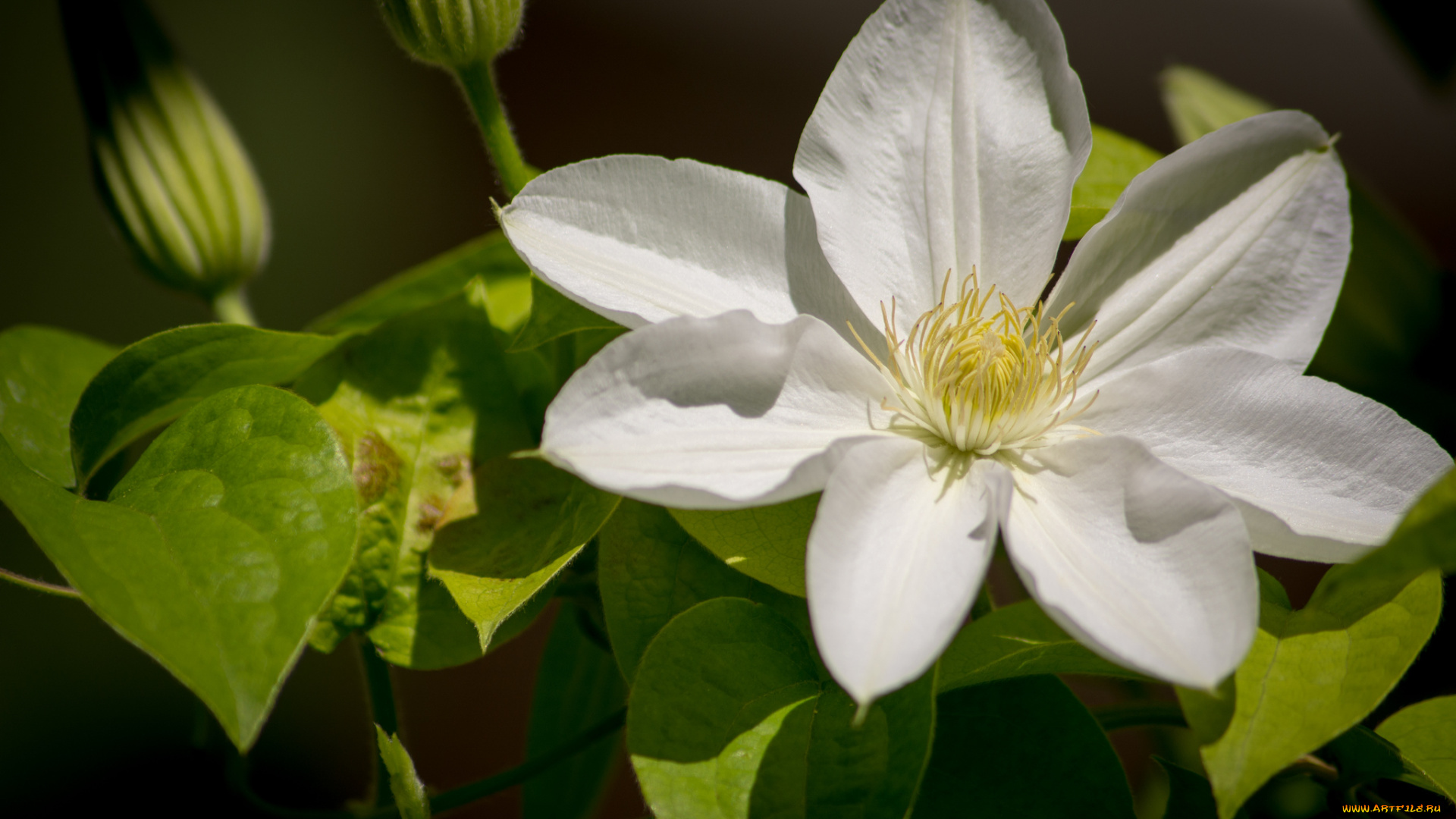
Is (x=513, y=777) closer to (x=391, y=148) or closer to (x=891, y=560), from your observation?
(x=891, y=560)

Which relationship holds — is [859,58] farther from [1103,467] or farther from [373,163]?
[373,163]

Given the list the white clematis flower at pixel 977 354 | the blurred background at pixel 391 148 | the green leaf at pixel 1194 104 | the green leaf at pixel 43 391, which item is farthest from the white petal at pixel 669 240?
the blurred background at pixel 391 148

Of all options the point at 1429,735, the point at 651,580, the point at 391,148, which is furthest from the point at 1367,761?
the point at 391,148

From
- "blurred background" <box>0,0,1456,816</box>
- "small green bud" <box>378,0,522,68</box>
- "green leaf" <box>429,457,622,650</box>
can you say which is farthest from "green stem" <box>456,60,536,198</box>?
"blurred background" <box>0,0,1456,816</box>

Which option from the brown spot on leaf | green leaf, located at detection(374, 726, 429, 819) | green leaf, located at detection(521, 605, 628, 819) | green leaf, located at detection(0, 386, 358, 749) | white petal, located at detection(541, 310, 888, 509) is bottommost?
green leaf, located at detection(521, 605, 628, 819)

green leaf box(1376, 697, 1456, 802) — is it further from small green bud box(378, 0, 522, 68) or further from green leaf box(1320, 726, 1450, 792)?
small green bud box(378, 0, 522, 68)
